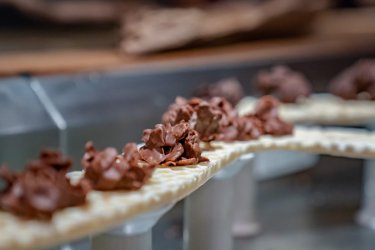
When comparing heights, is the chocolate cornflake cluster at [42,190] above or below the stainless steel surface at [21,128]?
below

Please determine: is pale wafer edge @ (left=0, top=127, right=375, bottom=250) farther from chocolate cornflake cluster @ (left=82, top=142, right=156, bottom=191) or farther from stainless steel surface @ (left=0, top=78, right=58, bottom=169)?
stainless steel surface @ (left=0, top=78, right=58, bottom=169)

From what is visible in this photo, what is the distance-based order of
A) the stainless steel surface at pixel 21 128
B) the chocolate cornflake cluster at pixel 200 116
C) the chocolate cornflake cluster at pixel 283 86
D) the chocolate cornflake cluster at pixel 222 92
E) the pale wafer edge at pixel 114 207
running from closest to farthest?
1. the pale wafer edge at pixel 114 207
2. the chocolate cornflake cluster at pixel 200 116
3. the stainless steel surface at pixel 21 128
4. the chocolate cornflake cluster at pixel 222 92
5. the chocolate cornflake cluster at pixel 283 86

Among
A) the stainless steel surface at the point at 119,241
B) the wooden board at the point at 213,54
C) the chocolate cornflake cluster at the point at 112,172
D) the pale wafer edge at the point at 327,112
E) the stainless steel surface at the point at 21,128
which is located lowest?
the stainless steel surface at the point at 119,241

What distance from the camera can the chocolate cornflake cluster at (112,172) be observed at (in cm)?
62

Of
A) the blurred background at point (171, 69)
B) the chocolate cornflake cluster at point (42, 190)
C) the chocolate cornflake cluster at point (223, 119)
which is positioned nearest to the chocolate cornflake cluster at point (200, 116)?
the chocolate cornflake cluster at point (223, 119)

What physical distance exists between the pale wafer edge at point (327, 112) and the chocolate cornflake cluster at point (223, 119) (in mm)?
181

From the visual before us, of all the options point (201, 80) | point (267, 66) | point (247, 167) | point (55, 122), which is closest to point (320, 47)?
point (267, 66)

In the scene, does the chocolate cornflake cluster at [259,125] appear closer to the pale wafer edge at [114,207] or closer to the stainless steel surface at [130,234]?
the pale wafer edge at [114,207]

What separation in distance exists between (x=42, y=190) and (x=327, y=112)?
0.73 meters

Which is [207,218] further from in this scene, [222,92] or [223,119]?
[222,92]

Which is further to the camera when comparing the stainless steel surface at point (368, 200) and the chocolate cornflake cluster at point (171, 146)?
the stainless steel surface at point (368, 200)

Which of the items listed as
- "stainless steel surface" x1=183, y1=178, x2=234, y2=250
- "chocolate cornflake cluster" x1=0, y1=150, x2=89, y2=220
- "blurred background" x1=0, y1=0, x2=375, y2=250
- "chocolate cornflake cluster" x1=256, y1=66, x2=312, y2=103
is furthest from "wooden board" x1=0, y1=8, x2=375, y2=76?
"chocolate cornflake cluster" x1=0, y1=150, x2=89, y2=220

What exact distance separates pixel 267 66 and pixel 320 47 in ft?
0.75

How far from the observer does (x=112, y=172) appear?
622 millimetres
